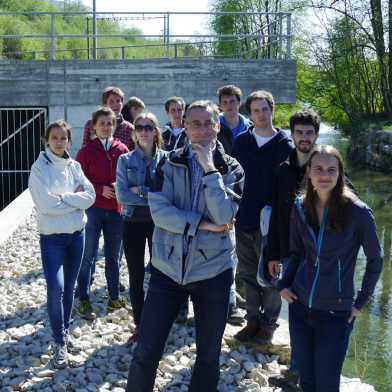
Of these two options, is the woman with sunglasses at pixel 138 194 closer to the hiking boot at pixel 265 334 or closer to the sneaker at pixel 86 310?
the sneaker at pixel 86 310

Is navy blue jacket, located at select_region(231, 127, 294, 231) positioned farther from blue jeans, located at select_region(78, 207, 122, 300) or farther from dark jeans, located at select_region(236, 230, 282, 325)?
blue jeans, located at select_region(78, 207, 122, 300)

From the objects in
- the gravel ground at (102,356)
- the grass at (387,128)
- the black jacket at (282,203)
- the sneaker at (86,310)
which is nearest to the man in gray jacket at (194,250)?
the black jacket at (282,203)

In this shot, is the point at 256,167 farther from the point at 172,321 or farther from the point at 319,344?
the point at 319,344

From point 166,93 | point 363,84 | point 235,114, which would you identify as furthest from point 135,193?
point 363,84

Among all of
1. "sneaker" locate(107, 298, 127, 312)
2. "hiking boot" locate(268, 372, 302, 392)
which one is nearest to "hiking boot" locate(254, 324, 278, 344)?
"hiking boot" locate(268, 372, 302, 392)

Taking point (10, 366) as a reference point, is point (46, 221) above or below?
above

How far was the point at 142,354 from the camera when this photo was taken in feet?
12.1

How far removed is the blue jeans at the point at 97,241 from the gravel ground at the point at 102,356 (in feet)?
1.13

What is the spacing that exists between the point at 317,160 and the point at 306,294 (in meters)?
0.74

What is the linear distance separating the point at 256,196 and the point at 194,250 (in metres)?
1.59

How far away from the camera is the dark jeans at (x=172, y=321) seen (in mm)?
3670

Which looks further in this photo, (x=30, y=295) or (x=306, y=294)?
(x=30, y=295)

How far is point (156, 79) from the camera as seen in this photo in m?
15.0

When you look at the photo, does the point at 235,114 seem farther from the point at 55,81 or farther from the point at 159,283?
the point at 55,81
